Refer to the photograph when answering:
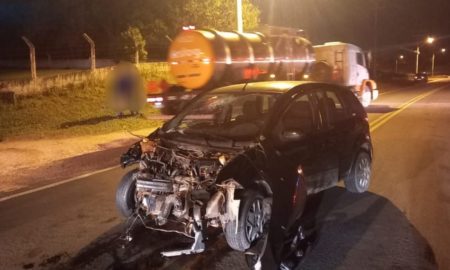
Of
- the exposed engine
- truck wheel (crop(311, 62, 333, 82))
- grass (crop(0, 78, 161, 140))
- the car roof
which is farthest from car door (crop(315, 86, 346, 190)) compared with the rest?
truck wheel (crop(311, 62, 333, 82))

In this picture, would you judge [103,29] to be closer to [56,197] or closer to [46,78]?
[46,78]

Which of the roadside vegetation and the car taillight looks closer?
the car taillight

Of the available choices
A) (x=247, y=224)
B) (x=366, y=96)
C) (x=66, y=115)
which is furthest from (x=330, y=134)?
(x=366, y=96)

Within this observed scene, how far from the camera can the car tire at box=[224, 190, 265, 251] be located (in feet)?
15.8

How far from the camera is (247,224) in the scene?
4.96 metres

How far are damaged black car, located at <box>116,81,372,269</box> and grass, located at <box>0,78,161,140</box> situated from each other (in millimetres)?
8630

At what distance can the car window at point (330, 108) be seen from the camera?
6375 millimetres

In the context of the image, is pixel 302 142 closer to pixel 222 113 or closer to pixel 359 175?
pixel 222 113

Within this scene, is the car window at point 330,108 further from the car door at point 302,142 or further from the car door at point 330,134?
the car door at point 302,142

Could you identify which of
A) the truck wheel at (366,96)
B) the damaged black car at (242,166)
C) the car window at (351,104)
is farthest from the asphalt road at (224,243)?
the truck wheel at (366,96)

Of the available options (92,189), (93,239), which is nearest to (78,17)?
(92,189)

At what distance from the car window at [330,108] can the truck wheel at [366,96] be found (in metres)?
14.3

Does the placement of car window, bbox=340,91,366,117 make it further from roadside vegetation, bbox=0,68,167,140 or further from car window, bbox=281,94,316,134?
roadside vegetation, bbox=0,68,167,140

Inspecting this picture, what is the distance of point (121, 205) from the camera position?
19.0 feet
